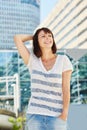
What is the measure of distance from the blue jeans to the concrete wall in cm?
179

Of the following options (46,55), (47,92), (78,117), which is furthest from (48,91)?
(78,117)

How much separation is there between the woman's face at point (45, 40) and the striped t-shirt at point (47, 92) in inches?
2.7

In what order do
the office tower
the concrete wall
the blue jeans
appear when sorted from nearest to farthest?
the blue jeans < the concrete wall < the office tower

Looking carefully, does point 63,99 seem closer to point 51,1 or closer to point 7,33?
point 51,1

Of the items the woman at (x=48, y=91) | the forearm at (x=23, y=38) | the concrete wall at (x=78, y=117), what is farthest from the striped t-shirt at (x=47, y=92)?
the concrete wall at (x=78, y=117)

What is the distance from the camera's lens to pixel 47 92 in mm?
1044

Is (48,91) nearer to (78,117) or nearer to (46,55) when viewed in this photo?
(46,55)

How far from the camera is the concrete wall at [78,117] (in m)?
2.83

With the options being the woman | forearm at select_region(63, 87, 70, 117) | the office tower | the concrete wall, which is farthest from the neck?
the office tower

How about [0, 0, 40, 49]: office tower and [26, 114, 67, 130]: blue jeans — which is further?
[0, 0, 40, 49]: office tower

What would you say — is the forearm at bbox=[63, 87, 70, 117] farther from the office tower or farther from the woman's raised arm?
the office tower

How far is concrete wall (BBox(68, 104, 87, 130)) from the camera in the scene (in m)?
2.83

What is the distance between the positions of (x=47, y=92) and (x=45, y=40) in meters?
0.15

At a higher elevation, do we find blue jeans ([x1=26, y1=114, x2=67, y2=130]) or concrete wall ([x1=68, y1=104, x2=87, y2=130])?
blue jeans ([x1=26, y1=114, x2=67, y2=130])
